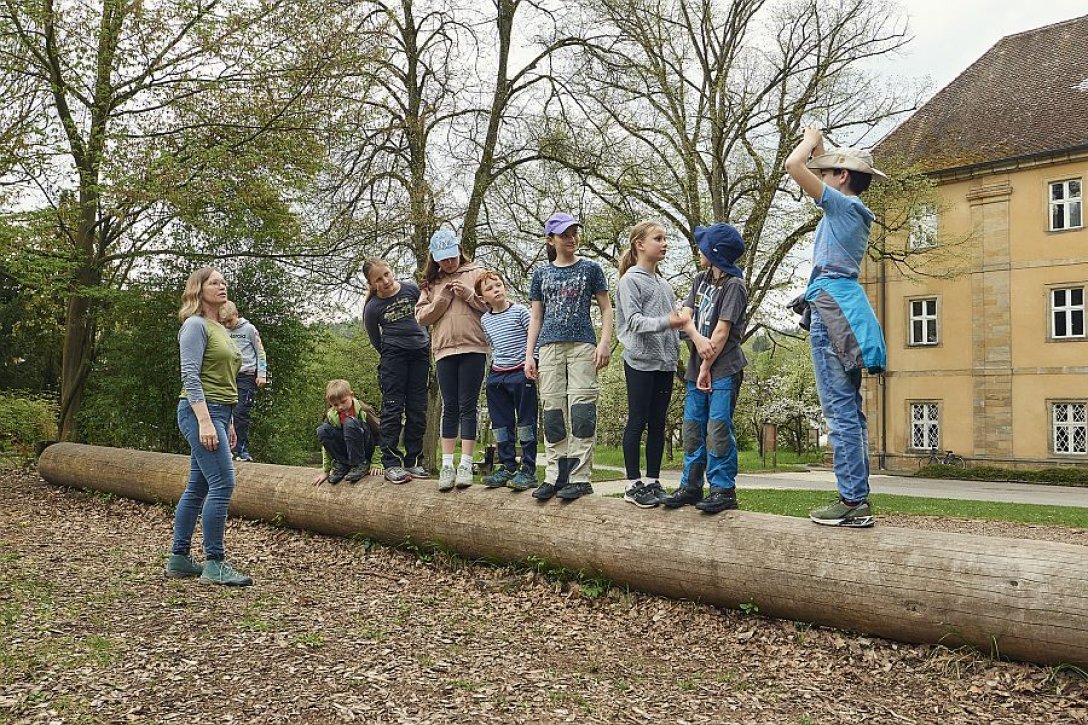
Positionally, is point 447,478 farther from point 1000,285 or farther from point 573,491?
point 1000,285

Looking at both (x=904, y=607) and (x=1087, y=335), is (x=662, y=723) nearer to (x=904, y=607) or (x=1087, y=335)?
(x=904, y=607)

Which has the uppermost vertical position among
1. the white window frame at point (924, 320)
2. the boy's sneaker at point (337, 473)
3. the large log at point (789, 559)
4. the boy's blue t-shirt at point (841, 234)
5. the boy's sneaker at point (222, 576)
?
the white window frame at point (924, 320)

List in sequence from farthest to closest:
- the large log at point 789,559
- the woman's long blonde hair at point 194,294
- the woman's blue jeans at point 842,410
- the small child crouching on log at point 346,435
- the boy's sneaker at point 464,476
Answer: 1. the small child crouching on log at point 346,435
2. the boy's sneaker at point 464,476
3. the woman's long blonde hair at point 194,294
4. the woman's blue jeans at point 842,410
5. the large log at point 789,559

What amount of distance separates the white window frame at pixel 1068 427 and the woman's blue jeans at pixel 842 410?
26.3m

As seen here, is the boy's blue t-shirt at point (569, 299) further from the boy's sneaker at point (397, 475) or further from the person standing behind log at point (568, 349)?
the boy's sneaker at point (397, 475)

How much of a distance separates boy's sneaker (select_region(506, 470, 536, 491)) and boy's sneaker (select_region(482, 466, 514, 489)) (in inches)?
4.0

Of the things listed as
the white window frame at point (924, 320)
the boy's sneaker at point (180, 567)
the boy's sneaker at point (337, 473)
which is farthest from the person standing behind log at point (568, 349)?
the white window frame at point (924, 320)

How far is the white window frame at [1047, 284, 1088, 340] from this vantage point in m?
27.3

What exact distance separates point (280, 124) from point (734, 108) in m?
12.5

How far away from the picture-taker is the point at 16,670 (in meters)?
4.36

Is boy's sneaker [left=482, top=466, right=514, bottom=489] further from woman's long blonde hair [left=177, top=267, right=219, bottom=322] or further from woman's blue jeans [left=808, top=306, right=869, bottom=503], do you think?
woman's blue jeans [left=808, top=306, right=869, bottom=503]

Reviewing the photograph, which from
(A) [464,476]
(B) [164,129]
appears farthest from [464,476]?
(B) [164,129]

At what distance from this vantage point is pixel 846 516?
16.7 ft

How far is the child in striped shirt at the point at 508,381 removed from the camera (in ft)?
22.2
